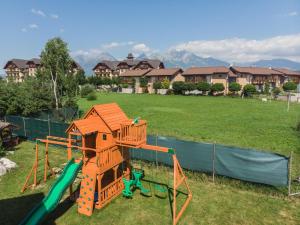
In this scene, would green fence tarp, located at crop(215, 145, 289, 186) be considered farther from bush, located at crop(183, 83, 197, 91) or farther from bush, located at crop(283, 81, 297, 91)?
bush, located at crop(283, 81, 297, 91)

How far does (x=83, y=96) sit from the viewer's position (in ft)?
182

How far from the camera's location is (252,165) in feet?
36.8

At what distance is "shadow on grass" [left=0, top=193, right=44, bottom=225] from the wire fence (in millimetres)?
6128

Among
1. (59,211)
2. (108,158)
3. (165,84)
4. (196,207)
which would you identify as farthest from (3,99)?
(165,84)

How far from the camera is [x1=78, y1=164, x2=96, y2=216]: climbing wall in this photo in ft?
31.5

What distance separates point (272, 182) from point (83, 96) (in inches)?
1952

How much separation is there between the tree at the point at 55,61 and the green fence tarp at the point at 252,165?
2099 cm

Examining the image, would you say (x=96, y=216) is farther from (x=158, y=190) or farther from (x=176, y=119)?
(x=176, y=119)

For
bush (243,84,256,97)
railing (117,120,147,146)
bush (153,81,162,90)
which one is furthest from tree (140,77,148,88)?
railing (117,120,147,146)

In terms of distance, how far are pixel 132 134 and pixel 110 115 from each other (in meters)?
1.55

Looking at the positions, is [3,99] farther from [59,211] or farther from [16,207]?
[59,211]

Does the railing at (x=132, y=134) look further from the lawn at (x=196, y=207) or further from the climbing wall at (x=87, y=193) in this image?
the lawn at (x=196, y=207)

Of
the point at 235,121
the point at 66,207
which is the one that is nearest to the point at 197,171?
the point at 66,207

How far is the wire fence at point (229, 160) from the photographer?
Answer: 1075 centimetres
